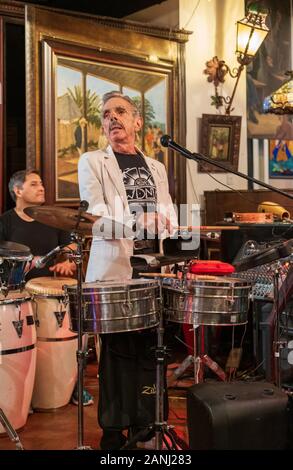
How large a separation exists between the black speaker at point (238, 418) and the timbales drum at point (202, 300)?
37 cm

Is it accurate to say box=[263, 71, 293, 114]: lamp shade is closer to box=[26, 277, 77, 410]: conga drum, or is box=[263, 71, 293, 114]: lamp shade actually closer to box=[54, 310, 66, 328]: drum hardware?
box=[26, 277, 77, 410]: conga drum

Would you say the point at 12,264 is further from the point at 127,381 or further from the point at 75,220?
the point at 127,381

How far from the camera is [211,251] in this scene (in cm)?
548

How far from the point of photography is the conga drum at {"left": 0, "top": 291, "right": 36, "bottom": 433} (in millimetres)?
3332

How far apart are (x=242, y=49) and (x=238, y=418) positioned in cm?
428

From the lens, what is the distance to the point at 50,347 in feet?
12.8

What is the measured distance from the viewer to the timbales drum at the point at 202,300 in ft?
9.37

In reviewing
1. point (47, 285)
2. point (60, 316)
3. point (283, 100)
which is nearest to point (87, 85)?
point (283, 100)

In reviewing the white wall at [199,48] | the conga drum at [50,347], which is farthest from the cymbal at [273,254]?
the white wall at [199,48]

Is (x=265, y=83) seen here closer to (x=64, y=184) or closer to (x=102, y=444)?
(x=64, y=184)

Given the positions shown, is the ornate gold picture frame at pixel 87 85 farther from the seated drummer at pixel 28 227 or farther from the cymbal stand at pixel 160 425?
the cymbal stand at pixel 160 425

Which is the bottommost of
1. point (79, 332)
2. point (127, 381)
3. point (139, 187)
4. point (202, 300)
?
point (127, 381)

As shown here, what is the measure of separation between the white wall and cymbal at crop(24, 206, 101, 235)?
323cm
